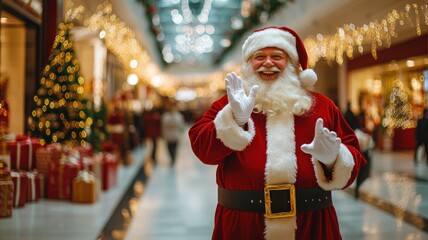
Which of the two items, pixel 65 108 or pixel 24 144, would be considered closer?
pixel 24 144

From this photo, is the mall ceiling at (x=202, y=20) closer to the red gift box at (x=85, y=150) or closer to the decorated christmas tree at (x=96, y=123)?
the decorated christmas tree at (x=96, y=123)

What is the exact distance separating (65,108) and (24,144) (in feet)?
4.06

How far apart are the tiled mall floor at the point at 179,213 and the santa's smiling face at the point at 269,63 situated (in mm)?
2745

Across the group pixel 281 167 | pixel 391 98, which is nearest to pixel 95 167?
pixel 391 98

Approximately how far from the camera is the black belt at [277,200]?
226cm

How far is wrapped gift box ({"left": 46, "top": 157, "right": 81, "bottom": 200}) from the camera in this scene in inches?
264

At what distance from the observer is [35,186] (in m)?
6.57

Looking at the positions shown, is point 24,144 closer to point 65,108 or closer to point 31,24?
point 65,108

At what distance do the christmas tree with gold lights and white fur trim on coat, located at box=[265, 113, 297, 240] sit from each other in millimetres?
5598

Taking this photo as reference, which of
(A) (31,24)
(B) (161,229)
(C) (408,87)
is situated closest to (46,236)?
(B) (161,229)

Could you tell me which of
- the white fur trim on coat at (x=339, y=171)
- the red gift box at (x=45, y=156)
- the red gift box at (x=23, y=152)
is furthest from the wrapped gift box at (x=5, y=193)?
the white fur trim on coat at (x=339, y=171)

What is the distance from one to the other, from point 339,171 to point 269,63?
578 millimetres

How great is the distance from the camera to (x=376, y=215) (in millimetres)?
5965

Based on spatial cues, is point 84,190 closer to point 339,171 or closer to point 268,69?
point 268,69
